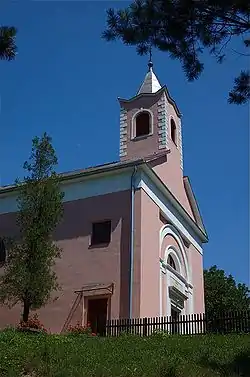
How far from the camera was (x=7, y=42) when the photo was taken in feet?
35.1

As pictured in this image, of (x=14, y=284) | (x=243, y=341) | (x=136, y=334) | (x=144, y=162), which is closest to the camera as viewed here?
(x=243, y=341)

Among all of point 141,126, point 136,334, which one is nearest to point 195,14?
point 136,334

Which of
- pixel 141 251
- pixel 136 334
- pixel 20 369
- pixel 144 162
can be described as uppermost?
pixel 144 162

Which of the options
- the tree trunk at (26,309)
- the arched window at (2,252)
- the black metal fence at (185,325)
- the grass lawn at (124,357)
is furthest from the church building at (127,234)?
the grass lawn at (124,357)

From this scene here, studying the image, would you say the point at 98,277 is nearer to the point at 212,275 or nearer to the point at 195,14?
the point at 195,14

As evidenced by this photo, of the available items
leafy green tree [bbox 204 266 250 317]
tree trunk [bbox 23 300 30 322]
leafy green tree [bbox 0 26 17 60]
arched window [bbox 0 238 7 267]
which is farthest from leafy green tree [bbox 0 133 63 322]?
leafy green tree [bbox 204 266 250 317]

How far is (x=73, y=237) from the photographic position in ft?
82.2

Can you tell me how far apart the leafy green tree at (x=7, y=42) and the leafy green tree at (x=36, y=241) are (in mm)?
11590

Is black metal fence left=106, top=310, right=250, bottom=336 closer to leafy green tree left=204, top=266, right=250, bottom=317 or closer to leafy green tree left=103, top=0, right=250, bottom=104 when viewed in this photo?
leafy green tree left=103, top=0, right=250, bottom=104

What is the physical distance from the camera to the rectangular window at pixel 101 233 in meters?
24.4

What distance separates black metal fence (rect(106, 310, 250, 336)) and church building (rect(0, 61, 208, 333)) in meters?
1.13

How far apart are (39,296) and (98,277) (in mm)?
3332

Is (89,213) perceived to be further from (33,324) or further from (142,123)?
(142,123)

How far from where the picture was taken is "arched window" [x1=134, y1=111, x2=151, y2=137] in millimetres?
29242
